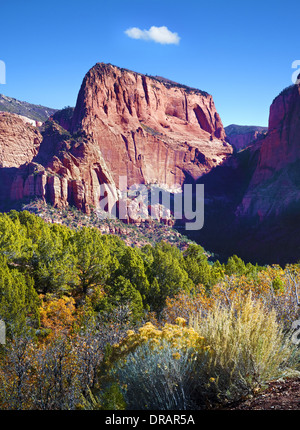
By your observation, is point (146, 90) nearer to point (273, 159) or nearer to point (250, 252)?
point (273, 159)

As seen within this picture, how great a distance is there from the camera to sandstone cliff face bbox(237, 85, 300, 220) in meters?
88.9

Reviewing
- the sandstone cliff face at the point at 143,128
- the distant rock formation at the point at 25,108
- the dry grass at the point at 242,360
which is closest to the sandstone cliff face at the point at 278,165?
the sandstone cliff face at the point at 143,128

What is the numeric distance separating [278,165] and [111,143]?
52685mm

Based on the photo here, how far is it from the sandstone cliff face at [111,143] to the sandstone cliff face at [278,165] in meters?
23.1

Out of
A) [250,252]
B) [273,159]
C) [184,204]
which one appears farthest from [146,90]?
[250,252]

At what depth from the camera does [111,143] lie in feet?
329

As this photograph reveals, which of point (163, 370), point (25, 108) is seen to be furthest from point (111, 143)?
point (163, 370)

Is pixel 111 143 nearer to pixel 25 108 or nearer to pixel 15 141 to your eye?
pixel 15 141

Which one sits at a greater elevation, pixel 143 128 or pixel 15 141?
pixel 143 128

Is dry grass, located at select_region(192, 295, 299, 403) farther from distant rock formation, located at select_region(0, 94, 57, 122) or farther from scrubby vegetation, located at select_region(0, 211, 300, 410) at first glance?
distant rock formation, located at select_region(0, 94, 57, 122)

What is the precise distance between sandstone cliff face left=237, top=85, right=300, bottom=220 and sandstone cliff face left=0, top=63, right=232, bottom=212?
23117mm

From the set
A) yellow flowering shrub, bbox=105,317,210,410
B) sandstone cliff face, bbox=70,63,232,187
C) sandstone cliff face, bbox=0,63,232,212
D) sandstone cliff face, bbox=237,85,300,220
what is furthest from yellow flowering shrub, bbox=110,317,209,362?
sandstone cliff face, bbox=70,63,232,187

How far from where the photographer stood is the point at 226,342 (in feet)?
17.9

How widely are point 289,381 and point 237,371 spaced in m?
0.98
